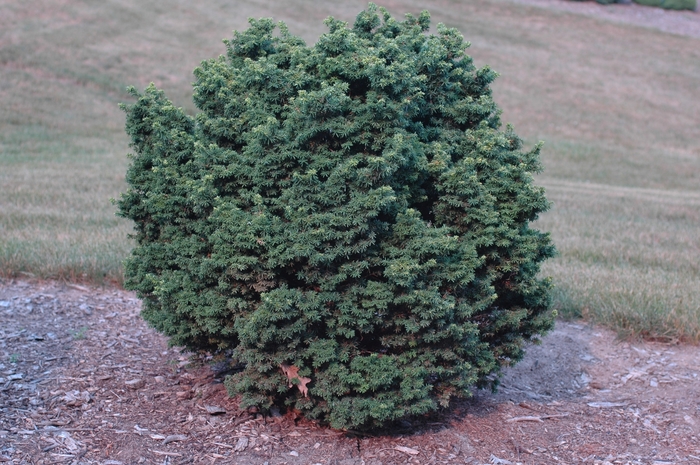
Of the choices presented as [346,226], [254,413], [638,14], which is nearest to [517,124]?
[254,413]

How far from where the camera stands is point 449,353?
421cm

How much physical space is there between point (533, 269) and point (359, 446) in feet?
4.99

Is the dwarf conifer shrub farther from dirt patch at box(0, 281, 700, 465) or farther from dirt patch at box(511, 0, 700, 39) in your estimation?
dirt patch at box(511, 0, 700, 39)

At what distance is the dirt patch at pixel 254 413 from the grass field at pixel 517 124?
96 cm

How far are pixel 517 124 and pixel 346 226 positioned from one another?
24049mm

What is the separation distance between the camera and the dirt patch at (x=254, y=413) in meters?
4.23

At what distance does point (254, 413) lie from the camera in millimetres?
4645

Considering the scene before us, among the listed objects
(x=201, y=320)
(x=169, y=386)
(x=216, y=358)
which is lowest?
(x=169, y=386)

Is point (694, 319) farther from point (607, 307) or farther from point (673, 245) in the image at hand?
point (673, 245)

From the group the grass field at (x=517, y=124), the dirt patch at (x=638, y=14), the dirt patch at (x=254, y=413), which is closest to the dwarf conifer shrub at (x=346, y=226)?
the dirt patch at (x=254, y=413)

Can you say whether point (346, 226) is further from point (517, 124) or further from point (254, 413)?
point (517, 124)

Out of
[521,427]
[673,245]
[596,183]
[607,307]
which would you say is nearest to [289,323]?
[521,427]

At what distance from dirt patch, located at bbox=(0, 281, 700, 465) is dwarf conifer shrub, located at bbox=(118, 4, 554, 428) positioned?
0.91ft

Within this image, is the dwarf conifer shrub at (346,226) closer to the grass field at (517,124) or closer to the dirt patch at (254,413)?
the dirt patch at (254,413)
